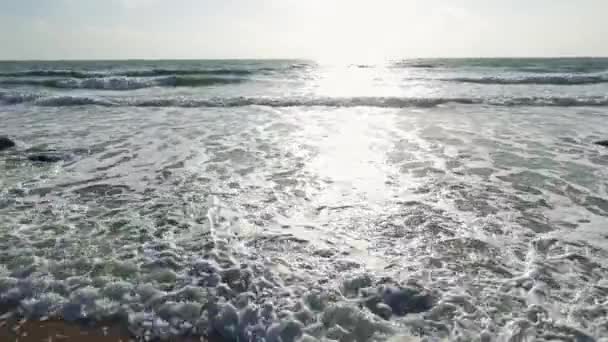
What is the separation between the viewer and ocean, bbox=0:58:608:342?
8.92 feet

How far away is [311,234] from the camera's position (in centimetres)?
397

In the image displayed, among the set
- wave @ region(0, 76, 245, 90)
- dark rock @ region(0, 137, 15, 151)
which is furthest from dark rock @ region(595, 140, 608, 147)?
wave @ region(0, 76, 245, 90)

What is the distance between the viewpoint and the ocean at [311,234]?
272cm

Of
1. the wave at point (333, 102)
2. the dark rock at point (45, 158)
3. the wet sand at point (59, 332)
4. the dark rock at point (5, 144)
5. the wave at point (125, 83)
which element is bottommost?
the wet sand at point (59, 332)

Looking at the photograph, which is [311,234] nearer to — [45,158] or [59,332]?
[59,332]

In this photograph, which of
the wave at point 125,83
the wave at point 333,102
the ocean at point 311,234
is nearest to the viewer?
the ocean at point 311,234

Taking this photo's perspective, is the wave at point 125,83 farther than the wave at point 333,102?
Yes

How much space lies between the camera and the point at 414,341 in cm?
249

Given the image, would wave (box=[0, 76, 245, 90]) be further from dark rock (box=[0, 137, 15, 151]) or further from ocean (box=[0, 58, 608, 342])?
dark rock (box=[0, 137, 15, 151])

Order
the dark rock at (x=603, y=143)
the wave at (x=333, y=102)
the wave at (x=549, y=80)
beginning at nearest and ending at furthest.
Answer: the dark rock at (x=603, y=143) → the wave at (x=333, y=102) → the wave at (x=549, y=80)

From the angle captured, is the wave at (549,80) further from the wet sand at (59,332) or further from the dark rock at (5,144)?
the wet sand at (59,332)

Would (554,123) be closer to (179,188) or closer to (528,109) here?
(528,109)

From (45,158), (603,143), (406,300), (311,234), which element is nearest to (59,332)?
(311,234)

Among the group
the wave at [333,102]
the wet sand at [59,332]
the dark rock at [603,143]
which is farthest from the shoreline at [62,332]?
the wave at [333,102]
